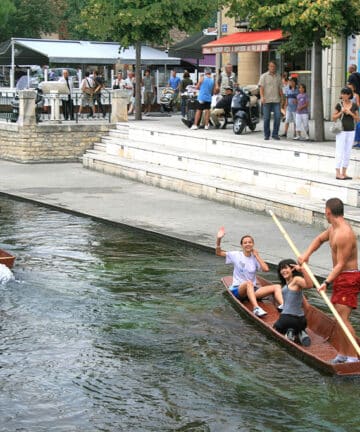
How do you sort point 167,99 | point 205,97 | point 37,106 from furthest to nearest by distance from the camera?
point 167,99 → point 37,106 → point 205,97

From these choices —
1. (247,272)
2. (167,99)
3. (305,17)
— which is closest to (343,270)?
(247,272)

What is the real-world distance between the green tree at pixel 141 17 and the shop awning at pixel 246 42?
147 cm

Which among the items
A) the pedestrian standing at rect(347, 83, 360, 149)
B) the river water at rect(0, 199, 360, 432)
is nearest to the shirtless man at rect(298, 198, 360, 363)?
the river water at rect(0, 199, 360, 432)

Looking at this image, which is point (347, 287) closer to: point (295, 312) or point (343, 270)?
point (343, 270)

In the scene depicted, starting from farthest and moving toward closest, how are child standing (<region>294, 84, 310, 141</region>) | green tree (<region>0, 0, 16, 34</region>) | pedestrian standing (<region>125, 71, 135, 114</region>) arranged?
1. green tree (<region>0, 0, 16, 34</region>)
2. pedestrian standing (<region>125, 71, 135, 114</region>)
3. child standing (<region>294, 84, 310, 141</region>)

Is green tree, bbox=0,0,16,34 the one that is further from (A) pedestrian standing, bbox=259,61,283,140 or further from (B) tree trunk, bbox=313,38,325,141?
(B) tree trunk, bbox=313,38,325,141

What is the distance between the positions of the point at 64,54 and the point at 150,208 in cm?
2078

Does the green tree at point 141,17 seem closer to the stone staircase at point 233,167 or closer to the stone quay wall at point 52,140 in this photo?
the stone quay wall at point 52,140

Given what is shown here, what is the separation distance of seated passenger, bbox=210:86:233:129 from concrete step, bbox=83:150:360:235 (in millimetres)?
2774

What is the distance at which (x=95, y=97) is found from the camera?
31.6m

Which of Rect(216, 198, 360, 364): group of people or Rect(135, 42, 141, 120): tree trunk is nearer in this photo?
Rect(216, 198, 360, 364): group of people

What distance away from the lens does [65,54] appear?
39656mm

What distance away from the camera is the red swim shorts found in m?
10.1

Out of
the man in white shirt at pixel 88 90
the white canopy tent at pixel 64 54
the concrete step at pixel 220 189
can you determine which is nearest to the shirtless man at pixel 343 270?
the concrete step at pixel 220 189
